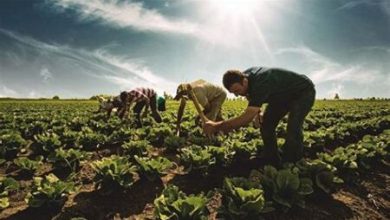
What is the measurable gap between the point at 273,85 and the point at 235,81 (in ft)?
1.96

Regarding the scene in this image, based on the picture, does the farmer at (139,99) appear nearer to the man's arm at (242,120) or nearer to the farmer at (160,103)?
the farmer at (160,103)

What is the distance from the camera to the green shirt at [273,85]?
17.2 feet

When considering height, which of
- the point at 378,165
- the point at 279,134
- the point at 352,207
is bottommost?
the point at 352,207

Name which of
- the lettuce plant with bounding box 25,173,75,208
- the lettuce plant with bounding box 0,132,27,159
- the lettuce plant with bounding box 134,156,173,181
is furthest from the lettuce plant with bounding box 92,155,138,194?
the lettuce plant with bounding box 0,132,27,159

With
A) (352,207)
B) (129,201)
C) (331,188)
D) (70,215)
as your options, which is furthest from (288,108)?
(70,215)

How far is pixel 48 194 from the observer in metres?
5.01

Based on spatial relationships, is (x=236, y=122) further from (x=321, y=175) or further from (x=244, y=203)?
(x=321, y=175)

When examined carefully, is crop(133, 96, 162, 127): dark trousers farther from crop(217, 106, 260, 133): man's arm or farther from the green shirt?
crop(217, 106, 260, 133): man's arm

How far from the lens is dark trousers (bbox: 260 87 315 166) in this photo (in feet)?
19.7

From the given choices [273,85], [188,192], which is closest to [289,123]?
[273,85]

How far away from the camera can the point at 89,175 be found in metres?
6.82

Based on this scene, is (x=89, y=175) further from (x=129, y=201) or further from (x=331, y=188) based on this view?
(x=331, y=188)

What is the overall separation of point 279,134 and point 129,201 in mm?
6723

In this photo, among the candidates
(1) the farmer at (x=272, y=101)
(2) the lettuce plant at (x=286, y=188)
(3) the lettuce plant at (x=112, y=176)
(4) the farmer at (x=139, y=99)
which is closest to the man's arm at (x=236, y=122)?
(1) the farmer at (x=272, y=101)
